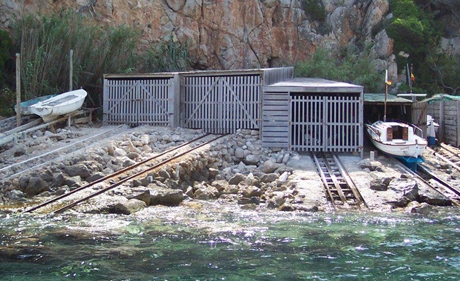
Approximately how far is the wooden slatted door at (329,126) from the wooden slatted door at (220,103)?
1.66 meters

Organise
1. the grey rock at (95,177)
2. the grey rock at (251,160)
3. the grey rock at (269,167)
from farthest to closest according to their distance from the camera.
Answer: the grey rock at (251,160), the grey rock at (269,167), the grey rock at (95,177)

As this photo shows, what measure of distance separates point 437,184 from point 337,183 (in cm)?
329

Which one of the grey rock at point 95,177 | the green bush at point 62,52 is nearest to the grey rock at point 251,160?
the grey rock at point 95,177

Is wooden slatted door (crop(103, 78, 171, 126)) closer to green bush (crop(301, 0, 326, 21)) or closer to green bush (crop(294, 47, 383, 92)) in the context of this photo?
green bush (crop(294, 47, 383, 92))

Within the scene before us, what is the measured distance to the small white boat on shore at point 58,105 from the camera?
21438 millimetres

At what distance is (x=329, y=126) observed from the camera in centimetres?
2170

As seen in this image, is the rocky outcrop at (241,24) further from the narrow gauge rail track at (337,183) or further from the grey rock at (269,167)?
the narrow gauge rail track at (337,183)

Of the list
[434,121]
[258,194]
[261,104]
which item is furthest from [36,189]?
[434,121]

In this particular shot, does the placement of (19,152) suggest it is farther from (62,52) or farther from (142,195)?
(62,52)

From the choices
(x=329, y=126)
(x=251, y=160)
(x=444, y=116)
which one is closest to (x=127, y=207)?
(x=251, y=160)

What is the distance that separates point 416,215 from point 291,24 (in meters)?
30.2

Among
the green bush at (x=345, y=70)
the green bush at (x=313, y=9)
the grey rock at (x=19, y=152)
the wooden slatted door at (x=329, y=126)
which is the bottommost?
the grey rock at (x=19, y=152)

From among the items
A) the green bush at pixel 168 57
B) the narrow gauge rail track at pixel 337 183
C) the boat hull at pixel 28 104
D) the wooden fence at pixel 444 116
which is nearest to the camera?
the narrow gauge rail track at pixel 337 183

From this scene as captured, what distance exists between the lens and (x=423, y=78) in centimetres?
4219
